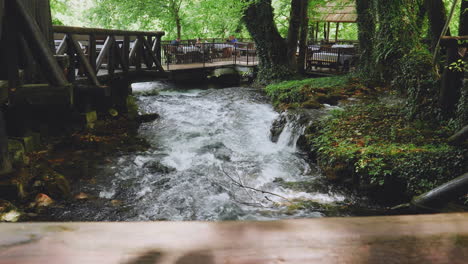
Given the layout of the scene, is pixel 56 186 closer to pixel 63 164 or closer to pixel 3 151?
pixel 3 151

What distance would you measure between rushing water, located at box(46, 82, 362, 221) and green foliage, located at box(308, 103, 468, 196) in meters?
0.65

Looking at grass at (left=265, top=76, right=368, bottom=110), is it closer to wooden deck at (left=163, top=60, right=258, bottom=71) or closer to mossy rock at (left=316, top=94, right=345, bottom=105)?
mossy rock at (left=316, top=94, right=345, bottom=105)

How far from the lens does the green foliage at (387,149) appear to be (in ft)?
17.5

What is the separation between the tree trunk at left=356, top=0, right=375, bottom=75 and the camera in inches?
529

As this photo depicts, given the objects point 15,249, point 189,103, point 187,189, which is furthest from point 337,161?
point 189,103

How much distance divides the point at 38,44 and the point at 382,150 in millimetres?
6294

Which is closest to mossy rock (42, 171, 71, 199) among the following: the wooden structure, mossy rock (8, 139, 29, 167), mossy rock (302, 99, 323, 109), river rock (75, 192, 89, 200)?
river rock (75, 192, 89, 200)

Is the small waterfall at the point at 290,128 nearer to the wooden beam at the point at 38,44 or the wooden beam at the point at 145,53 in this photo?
the wooden beam at the point at 145,53

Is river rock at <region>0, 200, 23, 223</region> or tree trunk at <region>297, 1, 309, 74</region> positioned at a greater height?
tree trunk at <region>297, 1, 309, 74</region>

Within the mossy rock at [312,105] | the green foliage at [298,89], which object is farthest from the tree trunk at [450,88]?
the green foliage at [298,89]

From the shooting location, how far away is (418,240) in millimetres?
919

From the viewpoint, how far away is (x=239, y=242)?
89 centimetres

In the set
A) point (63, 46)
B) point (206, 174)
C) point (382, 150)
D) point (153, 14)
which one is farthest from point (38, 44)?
point (153, 14)

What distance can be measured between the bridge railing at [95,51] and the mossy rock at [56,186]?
202 cm
